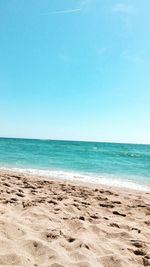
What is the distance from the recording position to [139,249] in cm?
366

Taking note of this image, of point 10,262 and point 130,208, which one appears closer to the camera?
point 10,262

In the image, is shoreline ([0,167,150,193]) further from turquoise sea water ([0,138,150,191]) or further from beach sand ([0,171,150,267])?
beach sand ([0,171,150,267])

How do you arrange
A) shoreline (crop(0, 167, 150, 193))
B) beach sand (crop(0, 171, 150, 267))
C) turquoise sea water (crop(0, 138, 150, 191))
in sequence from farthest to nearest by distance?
turquoise sea water (crop(0, 138, 150, 191)) < shoreline (crop(0, 167, 150, 193)) < beach sand (crop(0, 171, 150, 267))

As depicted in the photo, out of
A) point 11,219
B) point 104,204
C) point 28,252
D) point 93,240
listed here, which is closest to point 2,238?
point 28,252

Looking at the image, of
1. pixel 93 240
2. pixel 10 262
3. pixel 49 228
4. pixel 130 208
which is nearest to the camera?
pixel 10 262

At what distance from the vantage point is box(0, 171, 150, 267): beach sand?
3211mm

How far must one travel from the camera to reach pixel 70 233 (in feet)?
13.3

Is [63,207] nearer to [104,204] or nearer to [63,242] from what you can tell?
[104,204]

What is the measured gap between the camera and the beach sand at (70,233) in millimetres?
3211

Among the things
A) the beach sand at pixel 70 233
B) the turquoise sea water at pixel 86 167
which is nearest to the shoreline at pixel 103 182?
the turquoise sea water at pixel 86 167

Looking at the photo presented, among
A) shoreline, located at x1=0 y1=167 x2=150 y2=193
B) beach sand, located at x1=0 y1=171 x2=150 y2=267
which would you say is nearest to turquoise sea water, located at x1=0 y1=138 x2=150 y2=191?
shoreline, located at x1=0 y1=167 x2=150 y2=193

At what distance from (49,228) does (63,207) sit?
150cm

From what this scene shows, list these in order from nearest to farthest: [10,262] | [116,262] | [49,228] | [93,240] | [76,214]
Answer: [10,262]
[116,262]
[93,240]
[49,228]
[76,214]

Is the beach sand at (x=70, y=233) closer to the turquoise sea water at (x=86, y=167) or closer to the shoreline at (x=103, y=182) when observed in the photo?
the shoreline at (x=103, y=182)
